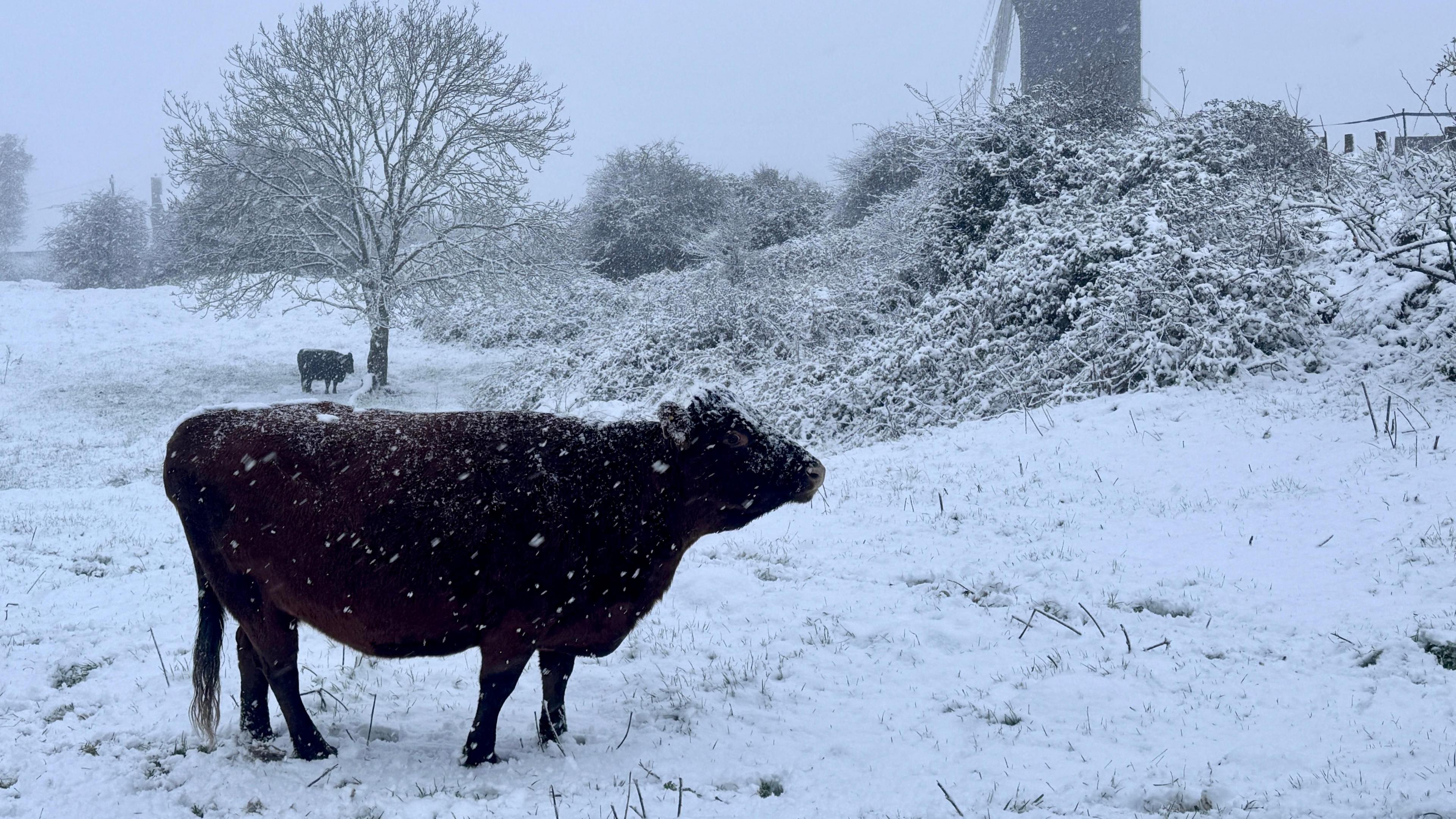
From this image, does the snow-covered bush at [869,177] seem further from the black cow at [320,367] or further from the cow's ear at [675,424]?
the cow's ear at [675,424]

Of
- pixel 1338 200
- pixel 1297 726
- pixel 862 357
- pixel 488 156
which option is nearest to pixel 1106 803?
pixel 1297 726

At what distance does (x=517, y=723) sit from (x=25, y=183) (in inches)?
2785

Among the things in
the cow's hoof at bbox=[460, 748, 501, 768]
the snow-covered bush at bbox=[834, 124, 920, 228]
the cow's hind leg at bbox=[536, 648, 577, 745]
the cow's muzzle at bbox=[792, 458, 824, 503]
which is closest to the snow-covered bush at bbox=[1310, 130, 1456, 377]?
the cow's muzzle at bbox=[792, 458, 824, 503]

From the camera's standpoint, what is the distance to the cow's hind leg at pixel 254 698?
362cm

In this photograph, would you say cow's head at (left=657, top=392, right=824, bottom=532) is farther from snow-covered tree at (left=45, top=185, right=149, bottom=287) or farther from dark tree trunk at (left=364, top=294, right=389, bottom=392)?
snow-covered tree at (left=45, top=185, right=149, bottom=287)

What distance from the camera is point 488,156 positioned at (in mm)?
19031

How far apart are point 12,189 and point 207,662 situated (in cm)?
6760

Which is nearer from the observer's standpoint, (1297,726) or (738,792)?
(738,792)

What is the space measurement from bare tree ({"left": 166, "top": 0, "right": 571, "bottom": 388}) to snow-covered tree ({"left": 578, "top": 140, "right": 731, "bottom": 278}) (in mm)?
7953

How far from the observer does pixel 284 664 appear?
345 cm

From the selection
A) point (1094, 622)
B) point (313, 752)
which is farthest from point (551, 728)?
point (1094, 622)

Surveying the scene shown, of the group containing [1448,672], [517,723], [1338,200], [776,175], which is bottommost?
[517,723]

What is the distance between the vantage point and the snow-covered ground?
3.21 metres

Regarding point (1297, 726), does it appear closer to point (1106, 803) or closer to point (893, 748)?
point (1106, 803)
